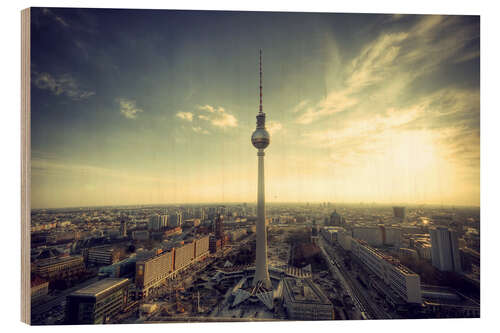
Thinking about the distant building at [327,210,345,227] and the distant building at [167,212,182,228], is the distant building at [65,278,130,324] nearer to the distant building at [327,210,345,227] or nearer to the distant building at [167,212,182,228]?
the distant building at [167,212,182,228]

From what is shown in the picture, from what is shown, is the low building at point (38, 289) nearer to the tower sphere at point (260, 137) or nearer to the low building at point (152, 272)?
the low building at point (152, 272)

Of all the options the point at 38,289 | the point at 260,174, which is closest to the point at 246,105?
the point at 260,174

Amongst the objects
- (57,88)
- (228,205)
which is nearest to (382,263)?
(228,205)

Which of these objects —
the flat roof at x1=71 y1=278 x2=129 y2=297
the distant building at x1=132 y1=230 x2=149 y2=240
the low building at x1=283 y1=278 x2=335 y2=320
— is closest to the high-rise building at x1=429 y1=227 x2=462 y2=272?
the low building at x1=283 y1=278 x2=335 y2=320

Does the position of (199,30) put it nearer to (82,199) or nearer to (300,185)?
(300,185)

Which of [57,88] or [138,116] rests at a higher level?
[57,88]

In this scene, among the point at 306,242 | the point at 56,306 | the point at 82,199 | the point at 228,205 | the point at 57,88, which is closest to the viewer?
the point at 56,306
